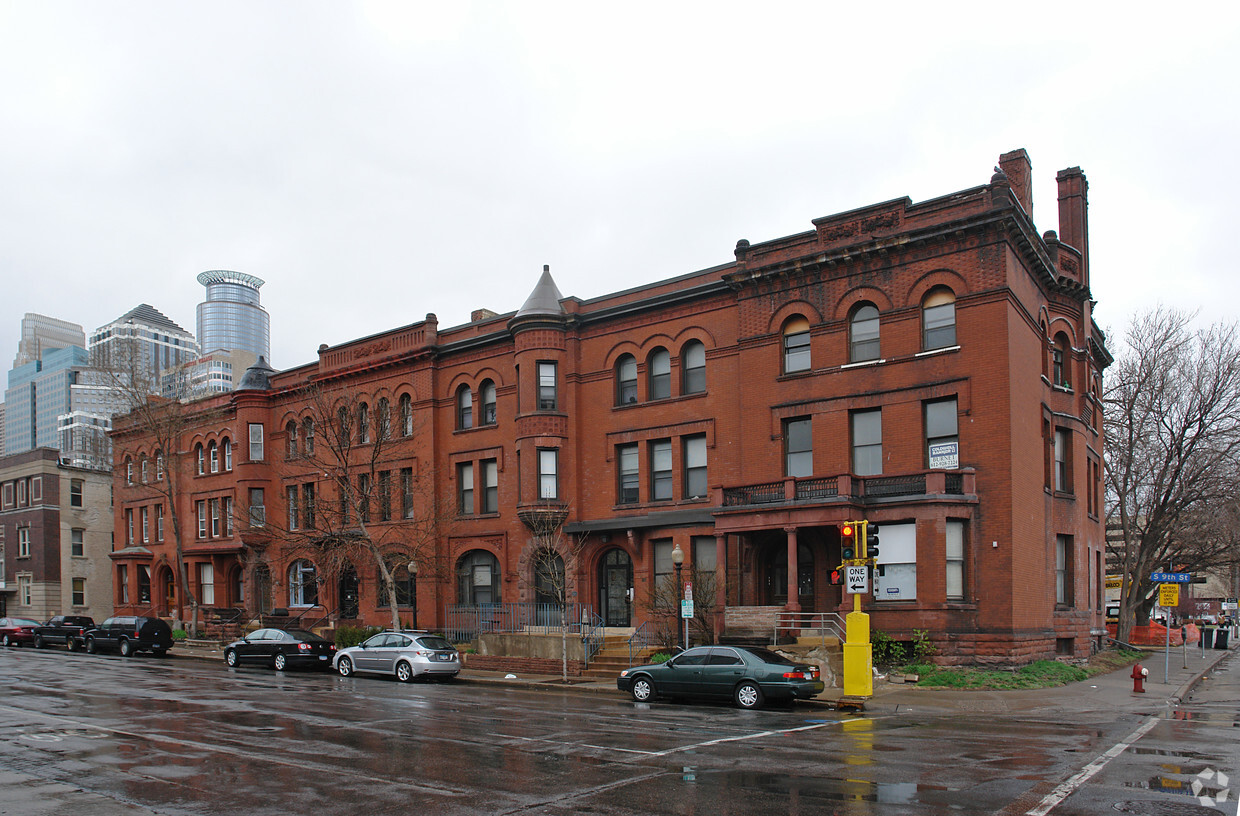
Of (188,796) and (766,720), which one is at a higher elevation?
(188,796)

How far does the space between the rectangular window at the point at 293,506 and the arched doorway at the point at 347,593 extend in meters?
3.15

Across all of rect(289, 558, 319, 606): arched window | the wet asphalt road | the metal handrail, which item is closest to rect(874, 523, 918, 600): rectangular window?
the metal handrail

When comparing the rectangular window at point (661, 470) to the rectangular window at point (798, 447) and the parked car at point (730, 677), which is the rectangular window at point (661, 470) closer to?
the rectangular window at point (798, 447)

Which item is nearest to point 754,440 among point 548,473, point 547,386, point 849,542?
point 548,473

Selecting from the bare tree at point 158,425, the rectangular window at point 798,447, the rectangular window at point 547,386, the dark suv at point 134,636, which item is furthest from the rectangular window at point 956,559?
the bare tree at point 158,425

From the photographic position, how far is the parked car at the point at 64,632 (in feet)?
140

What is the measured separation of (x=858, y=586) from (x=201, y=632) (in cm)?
3685

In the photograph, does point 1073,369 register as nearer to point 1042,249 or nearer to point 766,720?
point 1042,249

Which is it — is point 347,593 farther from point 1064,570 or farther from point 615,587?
point 1064,570

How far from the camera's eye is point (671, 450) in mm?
32469

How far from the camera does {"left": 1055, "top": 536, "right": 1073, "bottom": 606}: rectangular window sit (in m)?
30.3

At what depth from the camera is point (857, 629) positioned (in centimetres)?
2105

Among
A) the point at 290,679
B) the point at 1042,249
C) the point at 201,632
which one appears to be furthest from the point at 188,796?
the point at 201,632

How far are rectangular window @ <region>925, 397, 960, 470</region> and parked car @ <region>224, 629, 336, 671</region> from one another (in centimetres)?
1975
